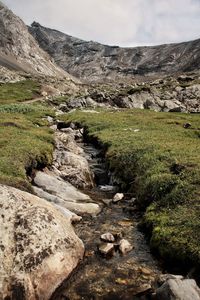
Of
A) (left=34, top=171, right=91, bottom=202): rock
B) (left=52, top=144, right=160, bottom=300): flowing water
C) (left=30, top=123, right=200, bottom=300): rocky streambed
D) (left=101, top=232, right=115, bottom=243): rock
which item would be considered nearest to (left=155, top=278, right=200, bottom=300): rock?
(left=30, top=123, right=200, bottom=300): rocky streambed

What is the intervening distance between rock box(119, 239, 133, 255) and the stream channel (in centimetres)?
16

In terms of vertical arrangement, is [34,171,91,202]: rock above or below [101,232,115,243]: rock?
below

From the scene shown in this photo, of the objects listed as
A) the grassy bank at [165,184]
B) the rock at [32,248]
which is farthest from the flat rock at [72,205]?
the rock at [32,248]

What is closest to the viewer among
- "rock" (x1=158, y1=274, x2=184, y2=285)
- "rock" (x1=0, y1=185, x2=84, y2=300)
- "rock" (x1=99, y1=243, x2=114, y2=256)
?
"rock" (x1=0, y1=185, x2=84, y2=300)

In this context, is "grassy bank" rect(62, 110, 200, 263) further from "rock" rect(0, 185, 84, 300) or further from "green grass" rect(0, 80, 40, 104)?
"green grass" rect(0, 80, 40, 104)

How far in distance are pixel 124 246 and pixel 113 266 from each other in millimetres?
1700

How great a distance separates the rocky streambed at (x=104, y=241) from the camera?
13.9m

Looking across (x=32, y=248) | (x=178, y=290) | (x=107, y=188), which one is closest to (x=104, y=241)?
(x=32, y=248)

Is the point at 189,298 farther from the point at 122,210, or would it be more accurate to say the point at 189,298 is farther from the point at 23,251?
the point at 122,210

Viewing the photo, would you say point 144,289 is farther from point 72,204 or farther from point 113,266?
point 72,204

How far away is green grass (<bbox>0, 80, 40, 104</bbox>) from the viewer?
392 feet

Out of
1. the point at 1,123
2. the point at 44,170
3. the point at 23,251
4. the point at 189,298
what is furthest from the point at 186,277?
the point at 1,123

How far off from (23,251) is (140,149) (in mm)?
18735

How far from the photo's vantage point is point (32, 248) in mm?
14031
